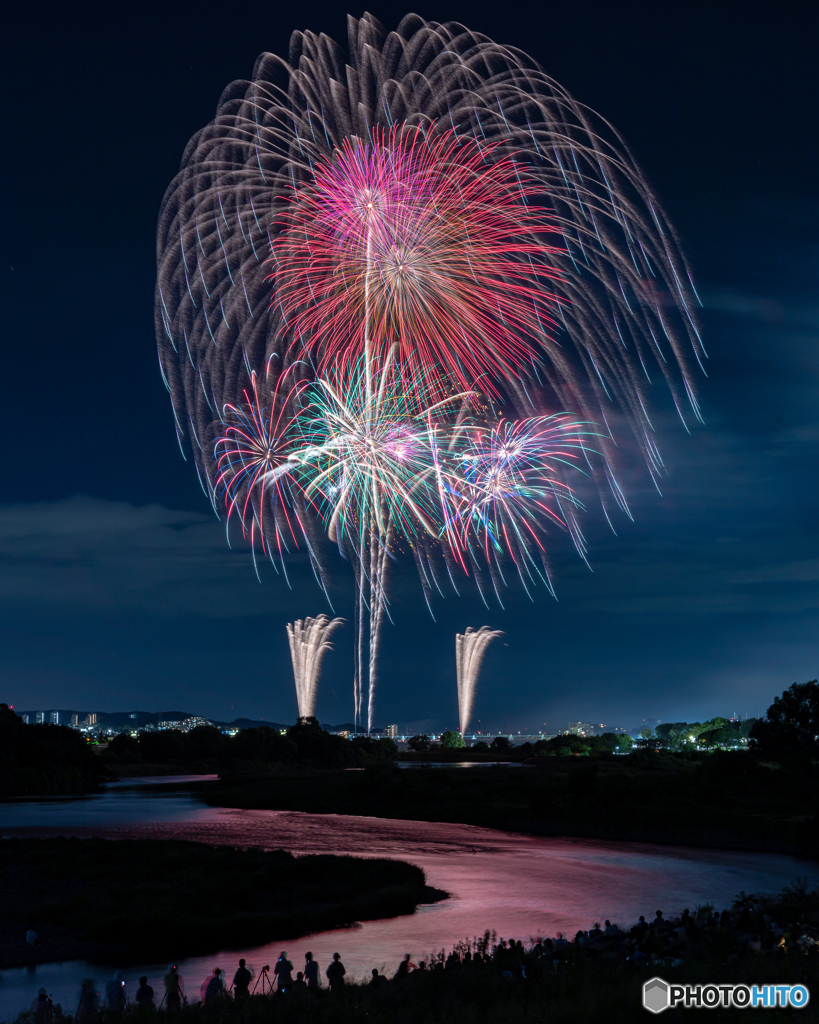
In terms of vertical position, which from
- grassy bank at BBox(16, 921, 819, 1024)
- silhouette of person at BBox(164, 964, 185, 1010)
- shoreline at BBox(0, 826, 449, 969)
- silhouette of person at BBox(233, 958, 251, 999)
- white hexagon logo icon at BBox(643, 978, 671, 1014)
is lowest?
shoreline at BBox(0, 826, 449, 969)

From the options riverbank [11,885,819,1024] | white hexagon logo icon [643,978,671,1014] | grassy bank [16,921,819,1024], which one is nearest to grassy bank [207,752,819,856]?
riverbank [11,885,819,1024]

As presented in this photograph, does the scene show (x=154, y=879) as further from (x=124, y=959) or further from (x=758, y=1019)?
(x=758, y=1019)

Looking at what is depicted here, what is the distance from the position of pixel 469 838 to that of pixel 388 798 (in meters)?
26.2

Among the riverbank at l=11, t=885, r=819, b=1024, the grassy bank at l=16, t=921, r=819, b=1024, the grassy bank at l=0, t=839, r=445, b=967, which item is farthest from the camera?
the grassy bank at l=0, t=839, r=445, b=967

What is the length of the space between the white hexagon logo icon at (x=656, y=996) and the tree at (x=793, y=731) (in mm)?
69136

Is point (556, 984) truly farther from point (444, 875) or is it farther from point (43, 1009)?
point (444, 875)

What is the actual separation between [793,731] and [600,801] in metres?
20.0

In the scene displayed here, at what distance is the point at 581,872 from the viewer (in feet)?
176

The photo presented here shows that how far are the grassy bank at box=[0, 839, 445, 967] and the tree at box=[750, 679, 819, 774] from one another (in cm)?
4865

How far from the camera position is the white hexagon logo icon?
18875 mm

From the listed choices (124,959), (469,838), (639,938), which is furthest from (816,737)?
(124,959)

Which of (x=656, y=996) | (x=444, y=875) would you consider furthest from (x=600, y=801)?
(x=656, y=996)

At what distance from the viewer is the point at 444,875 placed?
51719 mm

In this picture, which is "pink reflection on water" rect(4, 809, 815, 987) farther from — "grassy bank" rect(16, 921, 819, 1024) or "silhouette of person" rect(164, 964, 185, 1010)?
"silhouette of person" rect(164, 964, 185, 1010)
